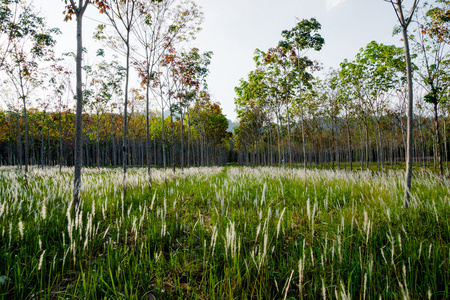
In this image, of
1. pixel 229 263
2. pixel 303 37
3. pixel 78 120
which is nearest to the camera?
pixel 229 263

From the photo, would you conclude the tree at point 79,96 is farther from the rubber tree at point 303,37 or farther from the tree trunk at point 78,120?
the rubber tree at point 303,37

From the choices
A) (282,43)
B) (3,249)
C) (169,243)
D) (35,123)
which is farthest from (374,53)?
(35,123)

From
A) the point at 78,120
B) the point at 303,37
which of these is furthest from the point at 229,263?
the point at 303,37

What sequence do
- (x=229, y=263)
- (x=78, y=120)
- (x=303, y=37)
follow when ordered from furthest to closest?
(x=303, y=37) < (x=78, y=120) < (x=229, y=263)

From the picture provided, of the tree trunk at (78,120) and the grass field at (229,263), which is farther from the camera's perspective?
the tree trunk at (78,120)

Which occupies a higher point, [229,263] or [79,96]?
[79,96]

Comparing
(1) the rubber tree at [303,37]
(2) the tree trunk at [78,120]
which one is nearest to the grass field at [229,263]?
(2) the tree trunk at [78,120]

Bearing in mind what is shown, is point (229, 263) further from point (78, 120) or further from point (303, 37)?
point (303, 37)

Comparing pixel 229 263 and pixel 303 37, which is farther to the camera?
pixel 303 37

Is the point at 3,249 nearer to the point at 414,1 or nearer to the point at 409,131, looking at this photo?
the point at 409,131

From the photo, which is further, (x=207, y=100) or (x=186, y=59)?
(x=207, y=100)

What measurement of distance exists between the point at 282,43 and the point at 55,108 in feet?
61.8

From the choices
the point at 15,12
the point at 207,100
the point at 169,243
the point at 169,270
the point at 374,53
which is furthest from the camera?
the point at 207,100

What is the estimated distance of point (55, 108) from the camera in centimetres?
1702
